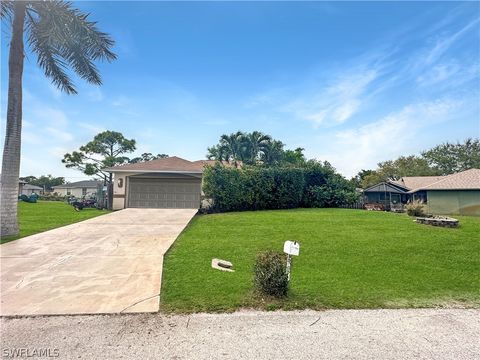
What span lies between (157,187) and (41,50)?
32.9ft

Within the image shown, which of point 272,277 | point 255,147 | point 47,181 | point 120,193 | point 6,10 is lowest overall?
point 272,277

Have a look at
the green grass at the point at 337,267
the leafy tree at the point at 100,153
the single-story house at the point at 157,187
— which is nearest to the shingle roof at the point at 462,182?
the green grass at the point at 337,267

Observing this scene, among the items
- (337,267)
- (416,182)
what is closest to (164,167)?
(337,267)

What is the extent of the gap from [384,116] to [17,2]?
1708 cm

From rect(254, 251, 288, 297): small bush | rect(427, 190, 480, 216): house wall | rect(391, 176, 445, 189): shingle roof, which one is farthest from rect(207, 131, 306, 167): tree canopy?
rect(254, 251, 288, 297): small bush

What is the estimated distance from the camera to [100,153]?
117 ft

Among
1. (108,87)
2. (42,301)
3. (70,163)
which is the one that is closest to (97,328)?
(42,301)

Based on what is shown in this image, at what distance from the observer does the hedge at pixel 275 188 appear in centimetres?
1590

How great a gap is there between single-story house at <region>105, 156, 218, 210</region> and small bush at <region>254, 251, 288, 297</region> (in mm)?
14195

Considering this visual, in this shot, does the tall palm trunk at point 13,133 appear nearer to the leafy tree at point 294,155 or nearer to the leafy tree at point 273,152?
the leafy tree at point 273,152

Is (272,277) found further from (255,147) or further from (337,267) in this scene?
(255,147)

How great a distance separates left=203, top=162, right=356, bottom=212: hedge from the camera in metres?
15.9

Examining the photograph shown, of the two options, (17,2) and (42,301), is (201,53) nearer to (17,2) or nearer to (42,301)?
(17,2)

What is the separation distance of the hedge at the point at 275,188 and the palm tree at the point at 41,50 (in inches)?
316
